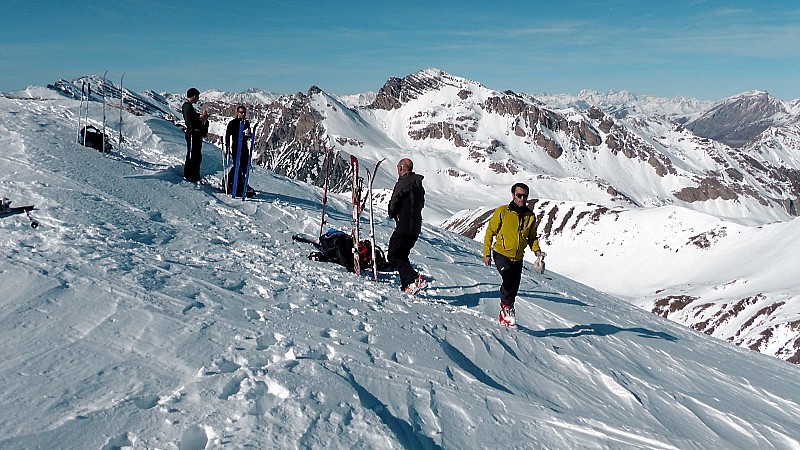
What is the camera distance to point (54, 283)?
21.8ft

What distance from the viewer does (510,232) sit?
28.5 feet

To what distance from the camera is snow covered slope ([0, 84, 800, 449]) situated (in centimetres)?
457

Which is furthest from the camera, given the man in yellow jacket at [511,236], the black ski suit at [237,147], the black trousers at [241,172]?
the black trousers at [241,172]

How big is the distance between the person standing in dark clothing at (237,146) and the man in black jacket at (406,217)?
6.72 metres

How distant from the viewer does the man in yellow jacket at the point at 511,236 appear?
A: 341 inches

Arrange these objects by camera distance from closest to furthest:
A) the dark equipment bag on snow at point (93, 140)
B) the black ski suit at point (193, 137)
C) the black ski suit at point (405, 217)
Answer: the black ski suit at point (405, 217) < the black ski suit at point (193, 137) < the dark equipment bag on snow at point (93, 140)

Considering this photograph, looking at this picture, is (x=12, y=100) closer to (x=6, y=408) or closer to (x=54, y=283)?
(x=54, y=283)

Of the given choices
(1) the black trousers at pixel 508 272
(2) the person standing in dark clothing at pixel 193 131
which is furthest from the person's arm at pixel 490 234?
(2) the person standing in dark clothing at pixel 193 131

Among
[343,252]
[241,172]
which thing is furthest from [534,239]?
[241,172]

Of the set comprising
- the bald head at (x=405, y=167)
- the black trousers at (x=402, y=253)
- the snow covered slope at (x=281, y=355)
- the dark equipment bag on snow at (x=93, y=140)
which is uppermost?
the bald head at (x=405, y=167)

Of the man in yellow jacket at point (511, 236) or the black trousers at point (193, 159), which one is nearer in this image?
the man in yellow jacket at point (511, 236)

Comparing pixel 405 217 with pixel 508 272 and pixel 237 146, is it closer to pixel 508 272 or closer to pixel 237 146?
pixel 508 272

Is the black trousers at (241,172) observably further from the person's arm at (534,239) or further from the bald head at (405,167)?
the person's arm at (534,239)

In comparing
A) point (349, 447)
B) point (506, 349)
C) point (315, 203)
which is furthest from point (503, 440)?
point (315, 203)
